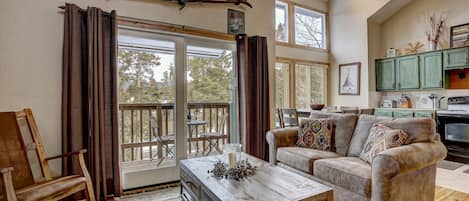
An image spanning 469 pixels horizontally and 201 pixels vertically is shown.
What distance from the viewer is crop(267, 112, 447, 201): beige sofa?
188 centimetres

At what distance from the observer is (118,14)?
287cm

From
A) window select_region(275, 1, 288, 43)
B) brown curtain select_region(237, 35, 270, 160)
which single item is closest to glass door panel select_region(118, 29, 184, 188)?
brown curtain select_region(237, 35, 270, 160)

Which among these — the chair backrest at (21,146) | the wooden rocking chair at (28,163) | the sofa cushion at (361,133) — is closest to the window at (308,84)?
the sofa cushion at (361,133)

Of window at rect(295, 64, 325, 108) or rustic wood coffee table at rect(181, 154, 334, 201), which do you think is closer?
rustic wood coffee table at rect(181, 154, 334, 201)

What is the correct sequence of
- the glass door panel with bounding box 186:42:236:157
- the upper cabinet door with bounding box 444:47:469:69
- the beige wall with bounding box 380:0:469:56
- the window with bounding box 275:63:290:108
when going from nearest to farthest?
Result: the glass door panel with bounding box 186:42:236:157 < the upper cabinet door with bounding box 444:47:469:69 < the beige wall with bounding box 380:0:469:56 < the window with bounding box 275:63:290:108

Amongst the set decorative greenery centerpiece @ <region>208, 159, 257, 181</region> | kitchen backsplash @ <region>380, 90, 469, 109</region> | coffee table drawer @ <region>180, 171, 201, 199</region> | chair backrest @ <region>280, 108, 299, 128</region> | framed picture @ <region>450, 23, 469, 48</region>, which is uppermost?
framed picture @ <region>450, 23, 469, 48</region>

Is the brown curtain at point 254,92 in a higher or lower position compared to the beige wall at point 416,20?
lower

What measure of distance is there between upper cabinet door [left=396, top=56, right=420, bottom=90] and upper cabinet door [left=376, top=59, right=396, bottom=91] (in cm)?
11

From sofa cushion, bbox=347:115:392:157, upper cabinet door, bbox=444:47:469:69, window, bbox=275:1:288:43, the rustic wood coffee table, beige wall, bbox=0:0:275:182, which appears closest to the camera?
the rustic wood coffee table

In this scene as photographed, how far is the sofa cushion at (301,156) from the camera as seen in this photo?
2.57m

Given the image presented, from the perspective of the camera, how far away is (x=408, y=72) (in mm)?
5152

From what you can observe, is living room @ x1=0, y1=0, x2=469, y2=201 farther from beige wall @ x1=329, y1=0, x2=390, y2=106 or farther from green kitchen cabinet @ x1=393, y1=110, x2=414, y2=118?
beige wall @ x1=329, y1=0, x2=390, y2=106

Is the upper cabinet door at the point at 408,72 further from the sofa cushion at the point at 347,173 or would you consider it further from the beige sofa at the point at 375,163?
the sofa cushion at the point at 347,173

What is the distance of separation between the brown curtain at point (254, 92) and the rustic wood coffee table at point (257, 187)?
1500mm
